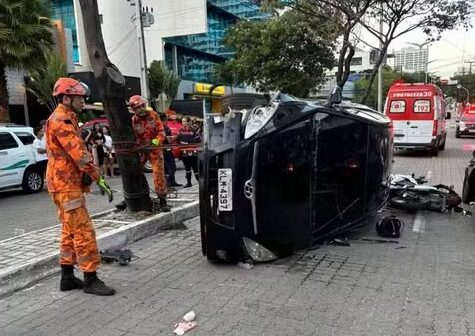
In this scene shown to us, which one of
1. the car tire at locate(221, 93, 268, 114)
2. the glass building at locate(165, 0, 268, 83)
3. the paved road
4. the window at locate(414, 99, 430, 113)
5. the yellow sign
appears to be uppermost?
the glass building at locate(165, 0, 268, 83)

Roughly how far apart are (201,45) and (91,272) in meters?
43.3

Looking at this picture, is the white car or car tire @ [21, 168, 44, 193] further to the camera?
car tire @ [21, 168, 44, 193]

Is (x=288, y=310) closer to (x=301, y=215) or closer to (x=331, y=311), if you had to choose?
(x=331, y=311)

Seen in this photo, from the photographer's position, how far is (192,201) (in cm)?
809

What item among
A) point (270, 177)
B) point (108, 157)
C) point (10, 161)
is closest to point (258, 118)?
point (270, 177)

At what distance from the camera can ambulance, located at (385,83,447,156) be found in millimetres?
18062

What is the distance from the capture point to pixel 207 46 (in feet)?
153

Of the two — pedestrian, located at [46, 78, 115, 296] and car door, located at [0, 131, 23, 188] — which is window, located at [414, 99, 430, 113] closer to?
car door, located at [0, 131, 23, 188]

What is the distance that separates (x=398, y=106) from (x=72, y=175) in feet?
53.3

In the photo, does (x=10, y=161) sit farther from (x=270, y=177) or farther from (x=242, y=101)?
(x=270, y=177)

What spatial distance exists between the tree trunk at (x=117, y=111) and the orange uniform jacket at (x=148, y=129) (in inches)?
22.5

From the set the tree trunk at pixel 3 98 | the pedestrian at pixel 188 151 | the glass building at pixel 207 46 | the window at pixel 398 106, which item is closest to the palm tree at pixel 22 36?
the tree trunk at pixel 3 98

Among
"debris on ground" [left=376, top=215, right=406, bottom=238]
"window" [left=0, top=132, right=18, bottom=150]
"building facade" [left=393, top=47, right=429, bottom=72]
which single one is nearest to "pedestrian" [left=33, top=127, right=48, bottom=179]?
"window" [left=0, top=132, right=18, bottom=150]

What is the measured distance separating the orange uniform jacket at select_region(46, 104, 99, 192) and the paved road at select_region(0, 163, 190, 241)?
331 centimetres
